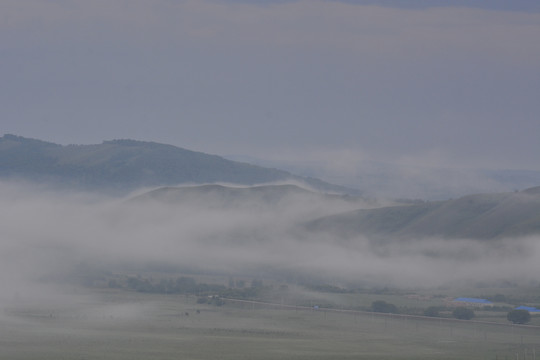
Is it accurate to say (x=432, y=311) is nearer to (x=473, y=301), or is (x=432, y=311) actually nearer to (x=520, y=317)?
(x=520, y=317)

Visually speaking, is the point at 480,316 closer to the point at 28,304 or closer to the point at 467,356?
the point at 467,356

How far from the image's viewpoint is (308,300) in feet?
606

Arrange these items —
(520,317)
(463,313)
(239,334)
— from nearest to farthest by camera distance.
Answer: (239,334) < (520,317) < (463,313)

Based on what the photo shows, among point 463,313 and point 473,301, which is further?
point 473,301

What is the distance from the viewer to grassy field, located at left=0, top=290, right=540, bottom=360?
112625 millimetres

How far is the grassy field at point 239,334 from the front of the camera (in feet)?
370

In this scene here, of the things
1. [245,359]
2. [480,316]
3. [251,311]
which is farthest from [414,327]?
[245,359]

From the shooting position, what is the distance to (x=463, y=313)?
15088cm

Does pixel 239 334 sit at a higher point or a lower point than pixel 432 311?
lower

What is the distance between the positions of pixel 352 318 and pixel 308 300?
27522 mm

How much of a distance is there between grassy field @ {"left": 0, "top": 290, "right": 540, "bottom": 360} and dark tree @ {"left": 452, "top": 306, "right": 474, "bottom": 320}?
2.31m

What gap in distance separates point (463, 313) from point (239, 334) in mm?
35006

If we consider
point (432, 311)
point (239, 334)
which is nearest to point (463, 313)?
point (432, 311)

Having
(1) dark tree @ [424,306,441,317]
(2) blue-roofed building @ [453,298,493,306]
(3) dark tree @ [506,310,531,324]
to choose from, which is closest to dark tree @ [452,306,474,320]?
(1) dark tree @ [424,306,441,317]
